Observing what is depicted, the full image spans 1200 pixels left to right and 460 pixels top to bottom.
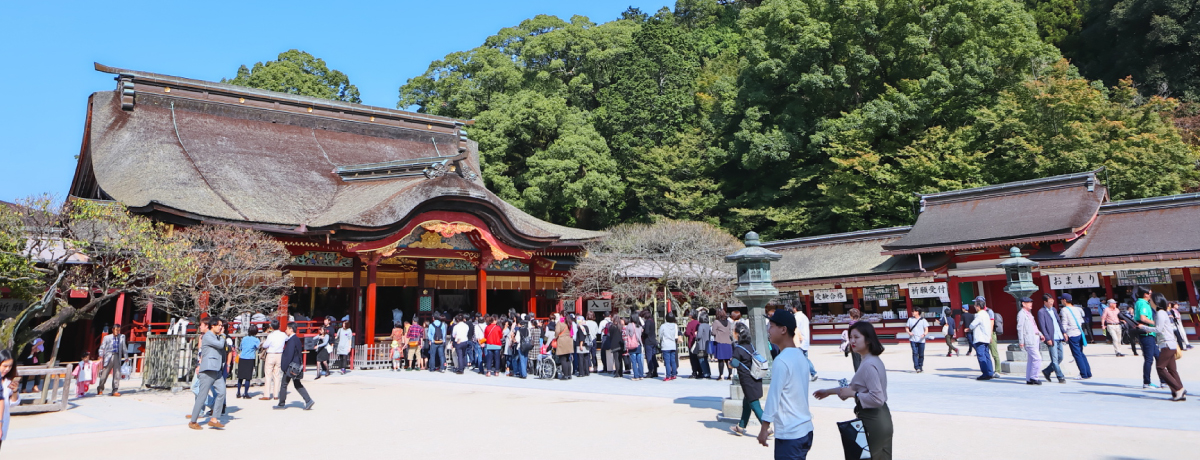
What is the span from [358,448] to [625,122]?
30.9m

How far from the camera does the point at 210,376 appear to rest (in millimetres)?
8969

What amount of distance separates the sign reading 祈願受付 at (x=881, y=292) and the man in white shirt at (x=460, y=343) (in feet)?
50.5

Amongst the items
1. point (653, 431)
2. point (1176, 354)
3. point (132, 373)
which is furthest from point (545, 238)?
point (1176, 354)

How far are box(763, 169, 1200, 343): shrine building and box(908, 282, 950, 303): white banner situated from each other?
1.3 inches

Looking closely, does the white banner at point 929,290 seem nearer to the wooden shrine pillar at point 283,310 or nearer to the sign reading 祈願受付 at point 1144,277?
the sign reading 祈願受付 at point 1144,277

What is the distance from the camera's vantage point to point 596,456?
6.75 meters

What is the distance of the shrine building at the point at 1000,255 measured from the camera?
20.6 meters

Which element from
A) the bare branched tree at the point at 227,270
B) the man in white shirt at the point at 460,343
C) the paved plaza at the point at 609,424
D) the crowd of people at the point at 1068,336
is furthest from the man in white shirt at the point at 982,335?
the bare branched tree at the point at 227,270

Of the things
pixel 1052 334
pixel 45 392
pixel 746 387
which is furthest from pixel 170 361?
pixel 1052 334

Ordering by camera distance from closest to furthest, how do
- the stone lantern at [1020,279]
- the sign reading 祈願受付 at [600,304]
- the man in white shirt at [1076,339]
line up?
the man in white shirt at [1076,339]
the stone lantern at [1020,279]
the sign reading 祈願受付 at [600,304]

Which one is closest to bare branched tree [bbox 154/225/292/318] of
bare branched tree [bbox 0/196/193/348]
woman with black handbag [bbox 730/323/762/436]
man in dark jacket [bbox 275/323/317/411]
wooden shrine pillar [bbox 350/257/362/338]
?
bare branched tree [bbox 0/196/193/348]

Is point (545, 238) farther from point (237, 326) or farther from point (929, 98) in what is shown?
point (929, 98)

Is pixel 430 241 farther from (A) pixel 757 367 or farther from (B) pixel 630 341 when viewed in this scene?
(A) pixel 757 367

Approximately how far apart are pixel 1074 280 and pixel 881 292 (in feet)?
18.8
